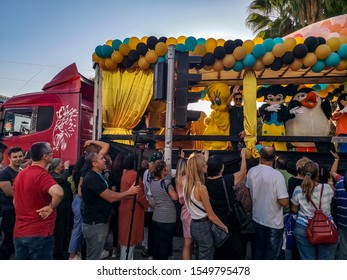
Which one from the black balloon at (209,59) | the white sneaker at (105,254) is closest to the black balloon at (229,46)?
the black balloon at (209,59)

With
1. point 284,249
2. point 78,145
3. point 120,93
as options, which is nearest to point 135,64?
point 120,93

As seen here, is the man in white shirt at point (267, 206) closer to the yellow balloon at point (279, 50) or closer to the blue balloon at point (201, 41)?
the yellow balloon at point (279, 50)

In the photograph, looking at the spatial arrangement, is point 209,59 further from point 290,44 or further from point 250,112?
point 290,44

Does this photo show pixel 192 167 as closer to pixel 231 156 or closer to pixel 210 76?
pixel 231 156

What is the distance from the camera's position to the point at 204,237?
3.37 metres

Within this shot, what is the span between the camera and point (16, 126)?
746 cm

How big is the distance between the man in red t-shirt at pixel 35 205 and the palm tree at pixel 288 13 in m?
13.4

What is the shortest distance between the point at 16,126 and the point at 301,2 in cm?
1221

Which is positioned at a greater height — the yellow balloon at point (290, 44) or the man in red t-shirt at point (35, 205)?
the yellow balloon at point (290, 44)

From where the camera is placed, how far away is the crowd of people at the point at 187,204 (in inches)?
120

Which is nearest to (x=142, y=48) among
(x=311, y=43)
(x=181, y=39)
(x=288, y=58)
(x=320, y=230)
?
(x=181, y=39)

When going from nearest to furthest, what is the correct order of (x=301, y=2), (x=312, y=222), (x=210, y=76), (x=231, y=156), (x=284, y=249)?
(x=312, y=222), (x=284, y=249), (x=231, y=156), (x=210, y=76), (x=301, y=2)

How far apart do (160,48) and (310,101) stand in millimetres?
2975

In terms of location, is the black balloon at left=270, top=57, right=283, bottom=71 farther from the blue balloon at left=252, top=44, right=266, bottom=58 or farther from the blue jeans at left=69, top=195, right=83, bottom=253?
the blue jeans at left=69, top=195, right=83, bottom=253
